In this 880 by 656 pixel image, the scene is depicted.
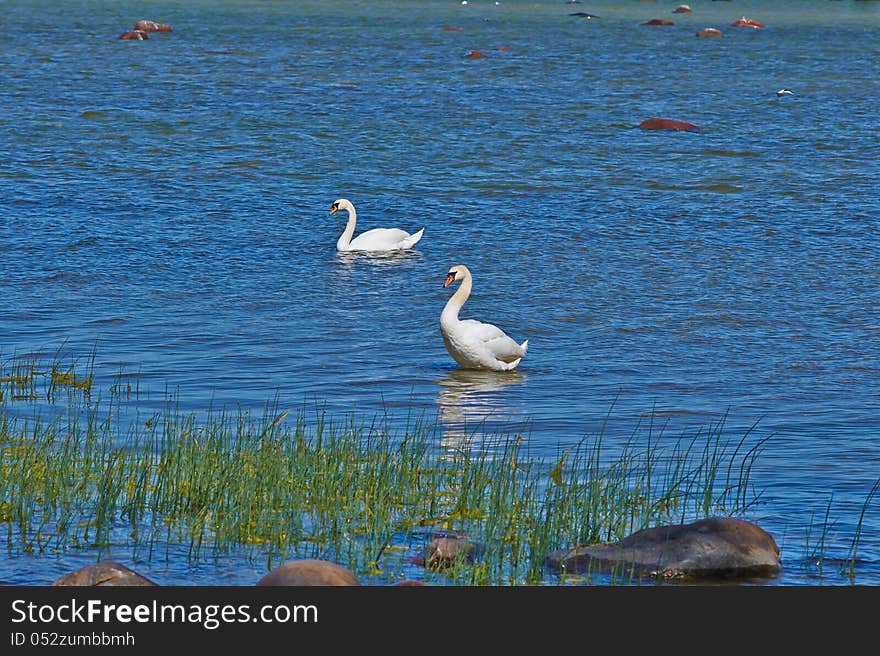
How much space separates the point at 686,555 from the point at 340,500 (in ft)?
8.78

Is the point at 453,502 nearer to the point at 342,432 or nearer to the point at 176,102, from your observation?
the point at 342,432

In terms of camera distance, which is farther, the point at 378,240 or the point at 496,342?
the point at 378,240

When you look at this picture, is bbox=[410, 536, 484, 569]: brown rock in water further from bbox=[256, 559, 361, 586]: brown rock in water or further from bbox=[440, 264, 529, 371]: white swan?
bbox=[440, 264, 529, 371]: white swan

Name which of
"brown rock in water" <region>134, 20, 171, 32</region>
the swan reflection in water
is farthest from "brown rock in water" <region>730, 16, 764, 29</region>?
the swan reflection in water

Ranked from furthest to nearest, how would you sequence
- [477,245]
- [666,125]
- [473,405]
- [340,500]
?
[666,125]
[477,245]
[473,405]
[340,500]

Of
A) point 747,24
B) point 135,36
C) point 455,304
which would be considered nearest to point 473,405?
point 455,304

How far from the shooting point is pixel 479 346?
59.1ft

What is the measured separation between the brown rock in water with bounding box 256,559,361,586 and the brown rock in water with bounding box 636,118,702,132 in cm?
3282

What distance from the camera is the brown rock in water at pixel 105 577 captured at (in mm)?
9008

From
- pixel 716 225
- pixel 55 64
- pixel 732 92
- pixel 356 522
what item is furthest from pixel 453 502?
pixel 55 64

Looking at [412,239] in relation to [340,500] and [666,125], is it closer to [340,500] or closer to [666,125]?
[340,500]

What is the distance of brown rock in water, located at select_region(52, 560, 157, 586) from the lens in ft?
29.6

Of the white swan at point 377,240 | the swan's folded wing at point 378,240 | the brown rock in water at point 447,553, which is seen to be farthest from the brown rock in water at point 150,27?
the brown rock in water at point 447,553

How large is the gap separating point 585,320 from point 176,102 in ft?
85.6
